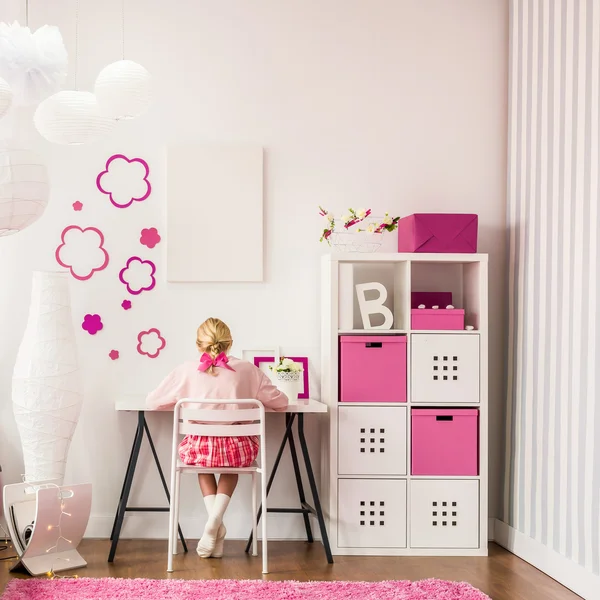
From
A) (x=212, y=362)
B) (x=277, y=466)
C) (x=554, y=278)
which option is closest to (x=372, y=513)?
(x=277, y=466)

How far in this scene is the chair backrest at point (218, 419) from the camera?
3391 millimetres

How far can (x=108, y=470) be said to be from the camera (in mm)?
4051

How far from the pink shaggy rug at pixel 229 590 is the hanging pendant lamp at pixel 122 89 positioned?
1802mm

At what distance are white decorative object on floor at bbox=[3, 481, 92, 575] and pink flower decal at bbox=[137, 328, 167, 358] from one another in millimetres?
852

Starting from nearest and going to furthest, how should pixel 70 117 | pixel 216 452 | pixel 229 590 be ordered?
pixel 70 117 < pixel 229 590 < pixel 216 452

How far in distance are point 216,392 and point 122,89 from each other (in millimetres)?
1449

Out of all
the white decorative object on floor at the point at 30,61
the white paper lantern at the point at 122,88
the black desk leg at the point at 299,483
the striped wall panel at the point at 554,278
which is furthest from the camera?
the black desk leg at the point at 299,483

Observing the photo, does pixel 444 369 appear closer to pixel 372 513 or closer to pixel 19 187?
pixel 372 513

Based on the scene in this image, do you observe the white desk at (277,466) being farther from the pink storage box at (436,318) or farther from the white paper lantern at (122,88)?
the white paper lantern at (122,88)

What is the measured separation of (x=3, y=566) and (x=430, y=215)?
2511 mm

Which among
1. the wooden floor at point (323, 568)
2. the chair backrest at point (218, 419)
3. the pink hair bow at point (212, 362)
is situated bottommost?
the wooden floor at point (323, 568)

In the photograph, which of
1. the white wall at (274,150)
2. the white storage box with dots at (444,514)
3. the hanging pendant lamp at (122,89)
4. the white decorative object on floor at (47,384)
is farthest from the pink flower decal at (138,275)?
the white storage box with dots at (444,514)

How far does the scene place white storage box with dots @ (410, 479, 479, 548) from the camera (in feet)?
12.3

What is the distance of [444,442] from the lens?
3.81m
